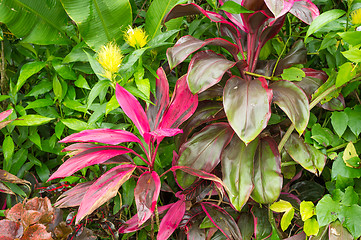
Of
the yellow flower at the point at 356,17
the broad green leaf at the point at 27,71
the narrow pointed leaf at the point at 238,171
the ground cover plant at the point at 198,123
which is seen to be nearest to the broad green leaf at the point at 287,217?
the ground cover plant at the point at 198,123

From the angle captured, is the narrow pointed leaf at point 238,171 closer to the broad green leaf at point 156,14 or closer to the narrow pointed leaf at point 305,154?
the narrow pointed leaf at point 305,154

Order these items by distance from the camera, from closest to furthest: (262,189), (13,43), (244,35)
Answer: (262,189) → (244,35) → (13,43)

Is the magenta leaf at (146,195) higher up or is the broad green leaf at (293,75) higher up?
the broad green leaf at (293,75)

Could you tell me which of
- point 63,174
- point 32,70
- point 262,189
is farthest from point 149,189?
point 32,70

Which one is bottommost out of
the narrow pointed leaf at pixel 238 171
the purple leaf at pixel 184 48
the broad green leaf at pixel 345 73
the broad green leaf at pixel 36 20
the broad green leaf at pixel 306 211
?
the broad green leaf at pixel 306 211

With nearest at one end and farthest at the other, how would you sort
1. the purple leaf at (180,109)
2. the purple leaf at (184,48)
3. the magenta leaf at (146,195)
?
the magenta leaf at (146,195), the purple leaf at (184,48), the purple leaf at (180,109)

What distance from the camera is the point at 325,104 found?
117 centimetres

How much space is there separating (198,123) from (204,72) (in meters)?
0.28

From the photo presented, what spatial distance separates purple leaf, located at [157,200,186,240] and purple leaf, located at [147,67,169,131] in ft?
1.07

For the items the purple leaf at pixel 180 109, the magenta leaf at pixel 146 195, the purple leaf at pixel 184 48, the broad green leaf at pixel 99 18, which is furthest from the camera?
the broad green leaf at pixel 99 18

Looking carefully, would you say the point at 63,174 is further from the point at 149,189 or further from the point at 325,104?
the point at 325,104

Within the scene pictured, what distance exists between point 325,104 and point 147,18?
83 centimetres

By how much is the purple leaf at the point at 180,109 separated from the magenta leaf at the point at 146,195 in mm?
204

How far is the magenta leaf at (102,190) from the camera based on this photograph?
908 mm
